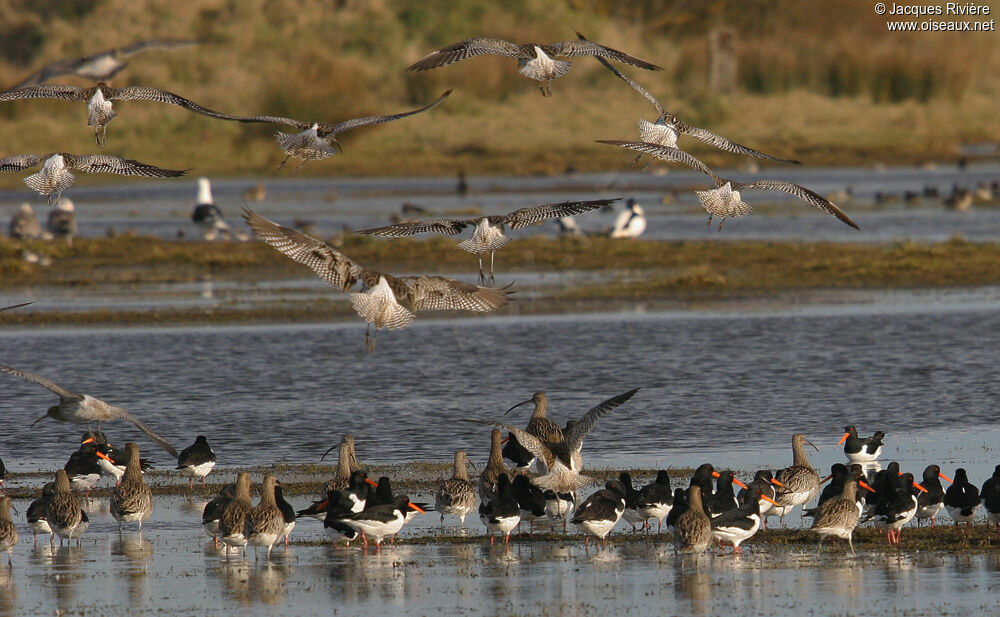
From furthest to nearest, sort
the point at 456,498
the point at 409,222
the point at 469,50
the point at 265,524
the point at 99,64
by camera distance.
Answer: the point at 99,64 < the point at 469,50 < the point at 456,498 < the point at 409,222 < the point at 265,524

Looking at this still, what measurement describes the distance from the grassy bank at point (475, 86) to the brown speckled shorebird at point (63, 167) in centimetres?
3507

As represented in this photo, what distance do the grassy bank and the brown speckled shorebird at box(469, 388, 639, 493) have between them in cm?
3644

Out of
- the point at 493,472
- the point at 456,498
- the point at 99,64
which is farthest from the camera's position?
the point at 99,64

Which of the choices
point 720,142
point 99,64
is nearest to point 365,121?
point 720,142

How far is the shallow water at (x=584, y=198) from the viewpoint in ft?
119

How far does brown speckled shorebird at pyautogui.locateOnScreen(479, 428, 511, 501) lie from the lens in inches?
519

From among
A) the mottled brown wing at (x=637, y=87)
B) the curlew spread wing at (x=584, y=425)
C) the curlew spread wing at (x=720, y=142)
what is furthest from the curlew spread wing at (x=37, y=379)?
the curlew spread wing at (x=720, y=142)

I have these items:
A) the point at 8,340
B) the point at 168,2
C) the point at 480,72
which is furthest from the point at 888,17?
the point at 8,340

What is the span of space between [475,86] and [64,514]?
45.9 metres

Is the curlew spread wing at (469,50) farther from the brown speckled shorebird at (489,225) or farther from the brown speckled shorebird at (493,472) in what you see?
the brown speckled shorebird at (493,472)

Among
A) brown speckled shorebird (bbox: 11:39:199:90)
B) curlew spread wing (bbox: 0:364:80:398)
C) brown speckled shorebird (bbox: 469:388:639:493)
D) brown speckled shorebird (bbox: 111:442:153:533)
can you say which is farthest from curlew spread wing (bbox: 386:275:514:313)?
brown speckled shorebird (bbox: 11:39:199:90)

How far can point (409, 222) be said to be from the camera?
12.5 metres

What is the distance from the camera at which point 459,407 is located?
18.3 meters

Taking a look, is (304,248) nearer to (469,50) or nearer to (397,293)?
(397,293)
